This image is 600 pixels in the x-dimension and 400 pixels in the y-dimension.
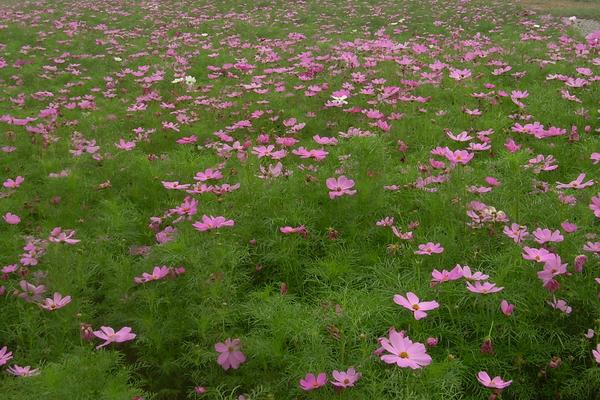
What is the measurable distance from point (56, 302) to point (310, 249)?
1409 mm

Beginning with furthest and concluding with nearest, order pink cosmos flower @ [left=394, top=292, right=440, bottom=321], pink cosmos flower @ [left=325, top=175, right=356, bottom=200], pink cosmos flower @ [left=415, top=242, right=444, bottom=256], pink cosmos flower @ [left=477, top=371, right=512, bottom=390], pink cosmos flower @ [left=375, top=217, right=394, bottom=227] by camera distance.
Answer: pink cosmos flower @ [left=325, top=175, right=356, bottom=200] < pink cosmos flower @ [left=375, top=217, right=394, bottom=227] < pink cosmos flower @ [left=415, top=242, right=444, bottom=256] < pink cosmos flower @ [left=394, top=292, right=440, bottom=321] < pink cosmos flower @ [left=477, top=371, right=512, bottom=390]

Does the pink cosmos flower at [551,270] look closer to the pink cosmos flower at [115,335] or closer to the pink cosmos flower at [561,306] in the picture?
the pink cosmos flower at [561,306]

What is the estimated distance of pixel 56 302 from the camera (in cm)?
254

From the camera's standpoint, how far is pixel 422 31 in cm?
1130

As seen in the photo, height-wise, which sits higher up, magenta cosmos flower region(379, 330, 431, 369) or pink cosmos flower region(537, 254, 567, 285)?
pink cosmos flower region(537, 254, 567, 285)

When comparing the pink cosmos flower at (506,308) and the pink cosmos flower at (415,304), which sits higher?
the pink cosmos flower at (415,304)

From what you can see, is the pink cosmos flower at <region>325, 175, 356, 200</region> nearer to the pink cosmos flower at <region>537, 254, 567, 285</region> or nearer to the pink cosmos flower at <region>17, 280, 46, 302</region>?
the pink cosmos flower at <region>537, 254, 567, 285</region>

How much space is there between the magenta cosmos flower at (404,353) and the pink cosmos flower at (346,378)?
0.14 metres

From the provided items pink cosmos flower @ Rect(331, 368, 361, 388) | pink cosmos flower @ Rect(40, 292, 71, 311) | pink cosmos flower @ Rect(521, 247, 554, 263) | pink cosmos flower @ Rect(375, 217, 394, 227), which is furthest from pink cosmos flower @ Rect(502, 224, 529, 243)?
pink cosmos flower @ Rect(40, 292, 71, 311)

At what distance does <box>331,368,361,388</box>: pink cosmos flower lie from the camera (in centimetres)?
181

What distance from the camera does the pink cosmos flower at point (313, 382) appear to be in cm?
184

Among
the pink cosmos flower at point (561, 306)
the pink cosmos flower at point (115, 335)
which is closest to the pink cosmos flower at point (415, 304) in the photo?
the pink cosmos flower at point (561, 306)

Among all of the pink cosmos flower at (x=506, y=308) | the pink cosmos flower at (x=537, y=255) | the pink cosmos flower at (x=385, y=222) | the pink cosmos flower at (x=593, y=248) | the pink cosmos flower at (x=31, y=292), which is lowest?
the pink cosmos flower at (x=31, y=292)

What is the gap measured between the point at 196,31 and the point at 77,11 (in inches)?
187
